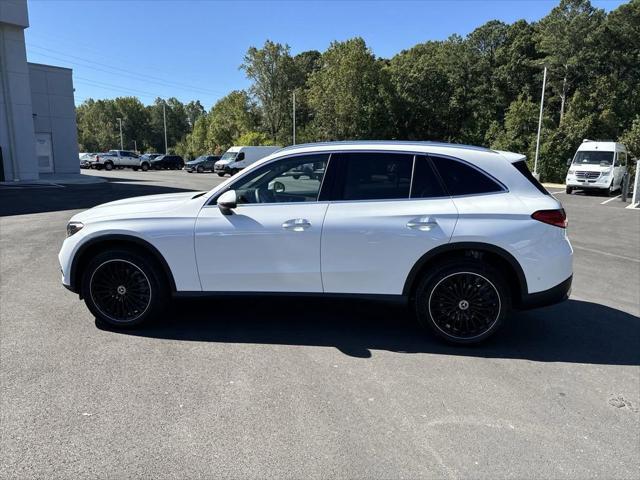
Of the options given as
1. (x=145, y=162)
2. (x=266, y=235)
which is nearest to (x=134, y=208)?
(x=266, y=235)

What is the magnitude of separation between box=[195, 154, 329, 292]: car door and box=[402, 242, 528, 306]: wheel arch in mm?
848

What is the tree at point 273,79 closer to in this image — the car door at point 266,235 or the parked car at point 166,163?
the parked car at point 166,163

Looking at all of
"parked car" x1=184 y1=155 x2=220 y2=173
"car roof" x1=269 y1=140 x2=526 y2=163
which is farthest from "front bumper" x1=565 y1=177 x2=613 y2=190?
Answer: "parked car" x1=184 y1=155 x2=220 y2=173

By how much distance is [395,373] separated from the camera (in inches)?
155

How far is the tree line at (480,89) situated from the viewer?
3922cm

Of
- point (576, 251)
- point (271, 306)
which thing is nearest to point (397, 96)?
point (576, 251)

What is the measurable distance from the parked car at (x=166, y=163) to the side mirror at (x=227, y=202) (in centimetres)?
4826

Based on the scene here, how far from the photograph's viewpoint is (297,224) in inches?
172

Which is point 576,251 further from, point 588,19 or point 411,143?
point 588,19

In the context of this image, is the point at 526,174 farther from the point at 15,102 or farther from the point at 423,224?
the point at 15,102

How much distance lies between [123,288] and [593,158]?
81.4 ft

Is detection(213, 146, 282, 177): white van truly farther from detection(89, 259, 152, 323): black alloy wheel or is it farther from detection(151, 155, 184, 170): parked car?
detection(89, 259, 152, 323): black alloy wheel

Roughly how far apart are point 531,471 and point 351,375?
147cm

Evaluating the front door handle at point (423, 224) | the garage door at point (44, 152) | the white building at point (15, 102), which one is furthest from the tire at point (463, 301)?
the garage door at point (44, 152)
